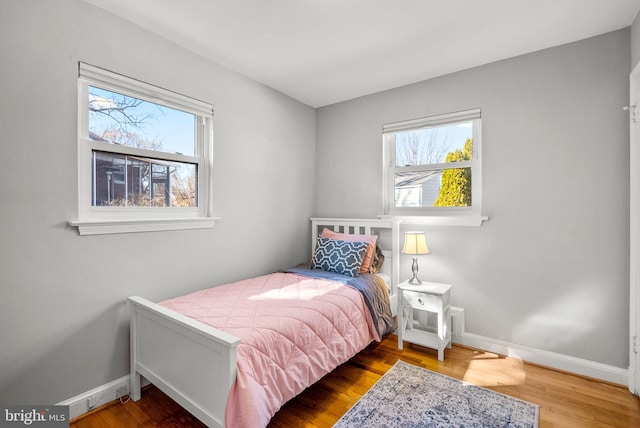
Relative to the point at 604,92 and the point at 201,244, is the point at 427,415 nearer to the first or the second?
the point at 201,244

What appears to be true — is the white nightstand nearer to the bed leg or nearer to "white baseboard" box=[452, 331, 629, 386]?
"white baseboard" box=[452, 331, 629, 386]

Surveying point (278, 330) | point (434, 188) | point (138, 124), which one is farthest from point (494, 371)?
point (138, 124)

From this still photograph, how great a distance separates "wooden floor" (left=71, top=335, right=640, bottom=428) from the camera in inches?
70.7

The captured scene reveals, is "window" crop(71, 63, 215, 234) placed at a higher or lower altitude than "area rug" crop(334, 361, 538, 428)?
higher

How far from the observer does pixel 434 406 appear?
1.90 meters

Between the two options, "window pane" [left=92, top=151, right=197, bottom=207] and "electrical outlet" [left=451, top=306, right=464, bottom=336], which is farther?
"electrical outlet" [left=451, top=306, right=464, bottom=336]

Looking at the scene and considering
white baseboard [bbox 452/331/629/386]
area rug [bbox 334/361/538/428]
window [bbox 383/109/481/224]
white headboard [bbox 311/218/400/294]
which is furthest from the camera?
white headboard [bbox 311/218/400/294]

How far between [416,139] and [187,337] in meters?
2.62

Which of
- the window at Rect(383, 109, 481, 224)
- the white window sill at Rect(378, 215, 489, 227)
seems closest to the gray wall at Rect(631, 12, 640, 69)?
the window at Rect(383, 109, 481, 224)

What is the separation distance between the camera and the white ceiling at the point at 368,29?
193 centimetres

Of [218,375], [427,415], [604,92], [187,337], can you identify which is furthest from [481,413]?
[604,92]

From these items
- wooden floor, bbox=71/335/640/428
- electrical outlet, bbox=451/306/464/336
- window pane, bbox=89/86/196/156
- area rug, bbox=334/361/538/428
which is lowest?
wooden floor, bbox=71/335/640/428

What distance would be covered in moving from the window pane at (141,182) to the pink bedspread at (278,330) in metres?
0.75

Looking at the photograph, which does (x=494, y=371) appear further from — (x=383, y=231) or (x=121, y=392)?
(x=121, y=392)
